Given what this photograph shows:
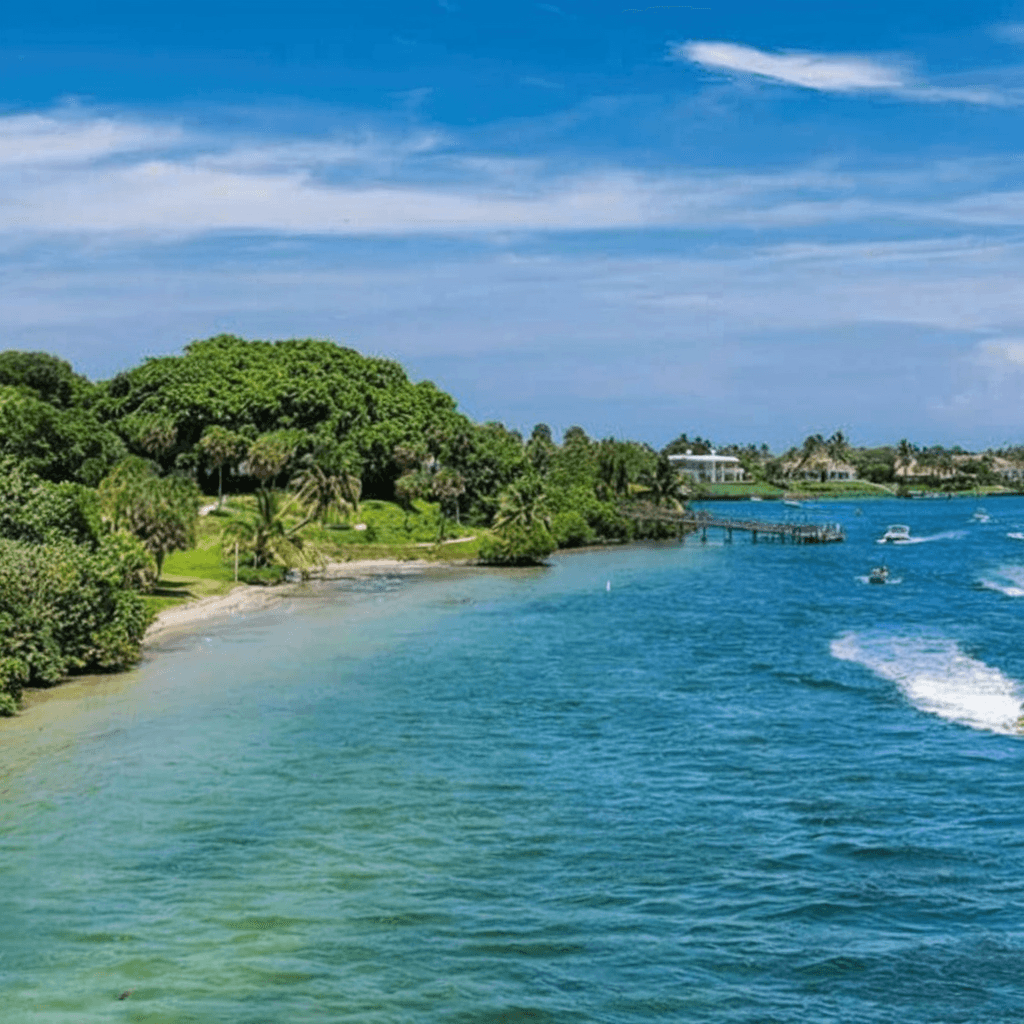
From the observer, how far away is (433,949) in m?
24.5

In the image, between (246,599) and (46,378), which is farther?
(46,378)

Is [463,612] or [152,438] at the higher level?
[152,438]

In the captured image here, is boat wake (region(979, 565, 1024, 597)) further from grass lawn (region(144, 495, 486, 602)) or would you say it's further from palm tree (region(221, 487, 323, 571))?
palm tree (region(221, 487, 323, 571))

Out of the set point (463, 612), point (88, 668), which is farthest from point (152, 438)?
point (88, 668)

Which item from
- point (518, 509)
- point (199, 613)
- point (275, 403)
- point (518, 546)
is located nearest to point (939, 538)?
point (518, 509)

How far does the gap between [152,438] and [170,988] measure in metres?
111

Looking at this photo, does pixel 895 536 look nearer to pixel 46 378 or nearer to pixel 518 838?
pixel 46 378

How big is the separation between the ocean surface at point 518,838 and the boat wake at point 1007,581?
35.2m

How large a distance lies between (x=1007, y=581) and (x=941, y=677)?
178 ft

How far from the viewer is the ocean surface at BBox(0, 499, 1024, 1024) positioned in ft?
74.9

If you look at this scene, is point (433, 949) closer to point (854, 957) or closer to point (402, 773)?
point (854, 957)

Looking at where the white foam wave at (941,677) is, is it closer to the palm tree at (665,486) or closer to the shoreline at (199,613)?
the shoreline at (199,613)

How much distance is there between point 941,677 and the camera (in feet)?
182

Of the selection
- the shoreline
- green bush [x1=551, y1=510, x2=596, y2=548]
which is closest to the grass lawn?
the shoreline
